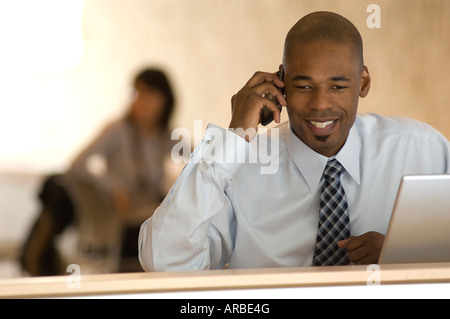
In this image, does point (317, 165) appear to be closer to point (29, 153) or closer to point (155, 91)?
point (155, 91)

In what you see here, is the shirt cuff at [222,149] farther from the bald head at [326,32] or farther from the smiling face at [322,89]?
the bald head at [326,32]

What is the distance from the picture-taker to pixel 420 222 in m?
1.14

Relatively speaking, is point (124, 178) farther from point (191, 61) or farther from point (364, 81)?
point (364, 81)

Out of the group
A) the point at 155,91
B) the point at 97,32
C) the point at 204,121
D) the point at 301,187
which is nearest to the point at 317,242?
the point at 301,187

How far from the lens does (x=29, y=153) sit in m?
5.17

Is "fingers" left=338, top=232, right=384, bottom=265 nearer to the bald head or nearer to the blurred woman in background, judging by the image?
the bald head

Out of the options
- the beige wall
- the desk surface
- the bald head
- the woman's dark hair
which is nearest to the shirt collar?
the bald head

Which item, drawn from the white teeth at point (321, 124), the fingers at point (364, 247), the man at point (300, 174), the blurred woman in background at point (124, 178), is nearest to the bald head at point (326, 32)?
the man at point (300, 174)

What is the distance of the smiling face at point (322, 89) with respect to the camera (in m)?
1.57

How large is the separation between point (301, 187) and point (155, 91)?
305 cm

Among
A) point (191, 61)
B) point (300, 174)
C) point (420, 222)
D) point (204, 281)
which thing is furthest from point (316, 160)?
point (191, 61)

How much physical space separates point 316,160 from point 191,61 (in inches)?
142

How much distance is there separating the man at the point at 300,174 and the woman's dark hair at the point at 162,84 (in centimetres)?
279

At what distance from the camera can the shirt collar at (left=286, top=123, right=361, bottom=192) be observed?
63.6 inches
